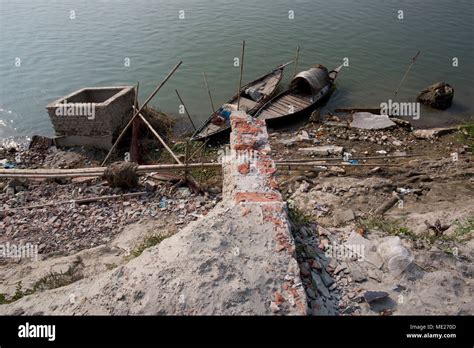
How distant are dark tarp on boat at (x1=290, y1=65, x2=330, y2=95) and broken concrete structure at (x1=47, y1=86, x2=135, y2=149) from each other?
5.95 meters

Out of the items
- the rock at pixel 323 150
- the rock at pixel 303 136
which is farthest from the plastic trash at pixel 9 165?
the rock at pixel 303 136

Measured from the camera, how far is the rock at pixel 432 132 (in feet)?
37.7

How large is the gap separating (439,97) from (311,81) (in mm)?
4682

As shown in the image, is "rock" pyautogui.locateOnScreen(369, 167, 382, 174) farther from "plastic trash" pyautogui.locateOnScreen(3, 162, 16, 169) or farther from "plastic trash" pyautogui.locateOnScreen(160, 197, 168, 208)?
"plastic trash" pyautogui.locateOnScreen(3, 162, 16, 169)

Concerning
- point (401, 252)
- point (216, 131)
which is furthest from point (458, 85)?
point (401, 252)

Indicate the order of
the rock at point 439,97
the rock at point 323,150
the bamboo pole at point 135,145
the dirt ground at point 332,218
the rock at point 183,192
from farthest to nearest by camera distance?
the rock at point 439,97, the rock at point 323,150, the bamboo pole at point 135,145, the rock at point 183,192, the dirt ground at point 332,218

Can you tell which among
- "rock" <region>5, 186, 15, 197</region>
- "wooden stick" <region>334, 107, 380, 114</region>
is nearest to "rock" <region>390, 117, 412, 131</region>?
"wooden stick" <region>334, 107, 380, 114</region>

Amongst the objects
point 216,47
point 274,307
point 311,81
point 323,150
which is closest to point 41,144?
point 323,150

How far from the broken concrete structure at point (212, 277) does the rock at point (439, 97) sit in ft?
36.7

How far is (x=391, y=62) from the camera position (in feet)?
53.1

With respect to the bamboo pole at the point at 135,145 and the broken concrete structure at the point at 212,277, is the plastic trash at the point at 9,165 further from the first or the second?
the broken concrete structure at the point at 212,277

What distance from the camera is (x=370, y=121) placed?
1227 centimetres
